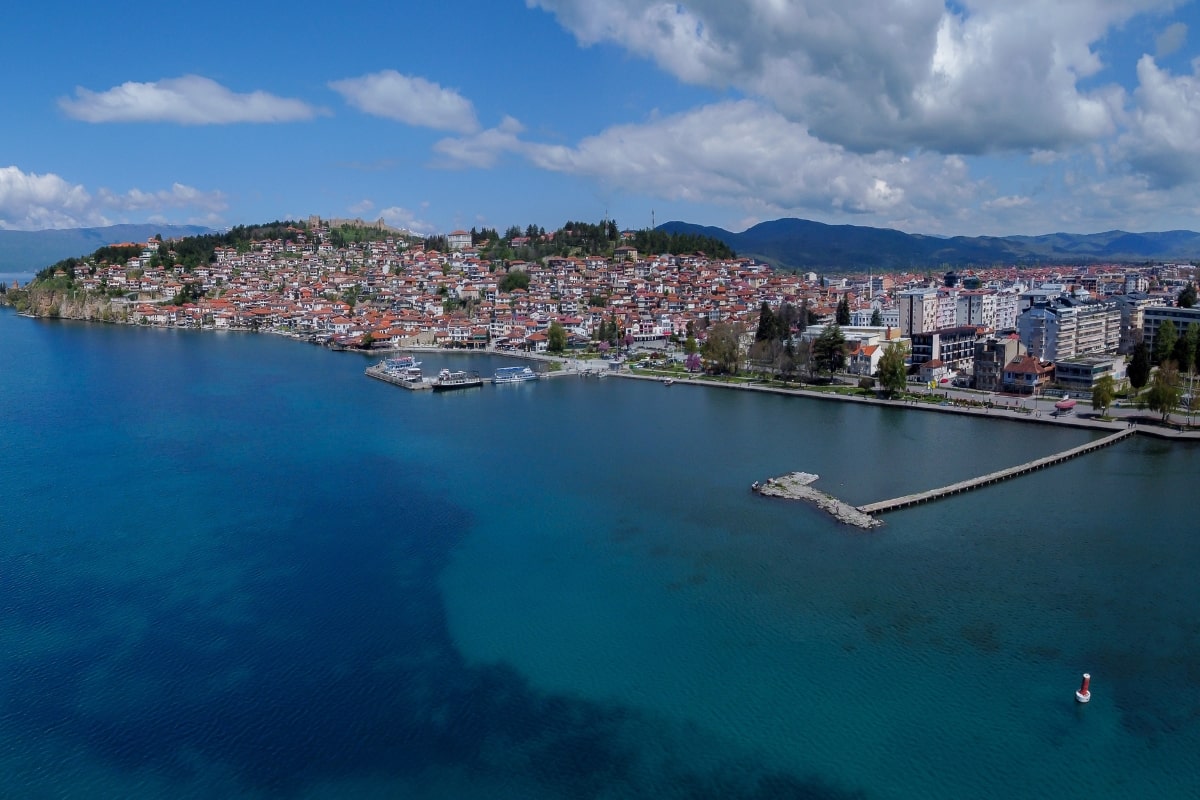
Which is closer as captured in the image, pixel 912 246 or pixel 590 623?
pixel 590 623

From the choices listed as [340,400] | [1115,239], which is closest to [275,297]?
[340,400]

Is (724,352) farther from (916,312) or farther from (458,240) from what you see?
(458,240)

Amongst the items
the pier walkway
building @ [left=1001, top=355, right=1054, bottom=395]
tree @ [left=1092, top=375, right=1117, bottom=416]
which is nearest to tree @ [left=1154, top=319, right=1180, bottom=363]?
building @ [left=1001, top=355, right=1054, bottom=395]

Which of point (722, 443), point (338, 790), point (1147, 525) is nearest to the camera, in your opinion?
point (338, 790)

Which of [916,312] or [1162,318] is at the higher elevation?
[916,312]

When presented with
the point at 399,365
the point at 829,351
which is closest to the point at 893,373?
the point at 829,351

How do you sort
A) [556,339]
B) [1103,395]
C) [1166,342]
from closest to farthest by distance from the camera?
[1103,395] < [1166,342] < [556,339]

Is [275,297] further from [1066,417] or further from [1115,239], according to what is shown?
[1115,239]

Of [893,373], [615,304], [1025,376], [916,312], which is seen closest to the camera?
[893,373]
